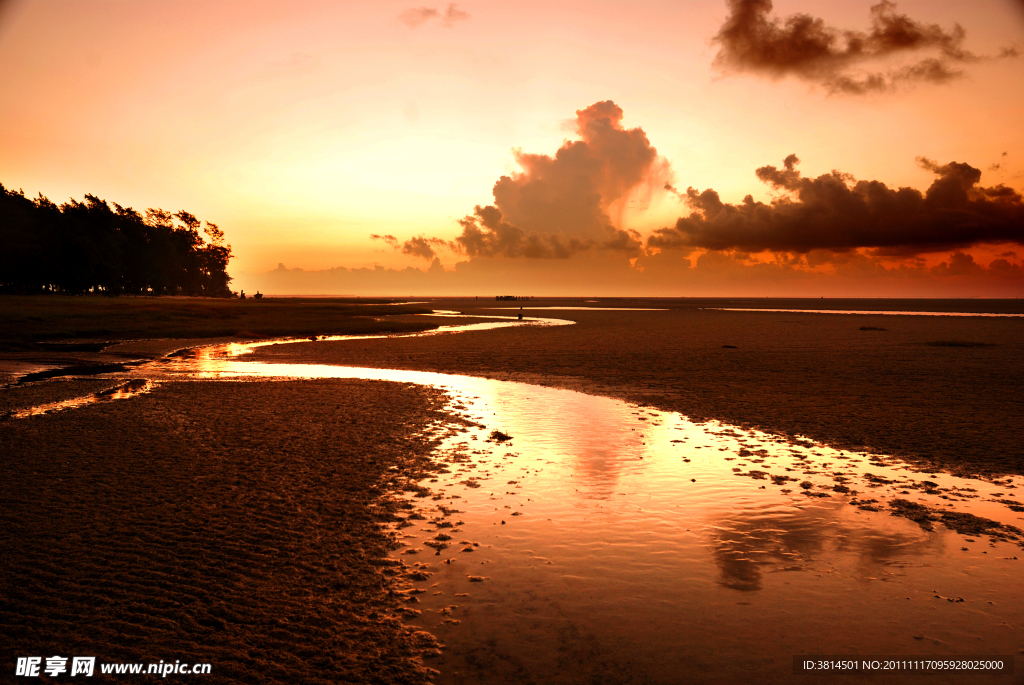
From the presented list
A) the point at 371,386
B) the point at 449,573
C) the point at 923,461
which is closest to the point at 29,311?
the point at 371,386

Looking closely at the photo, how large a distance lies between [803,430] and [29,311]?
2630 inches

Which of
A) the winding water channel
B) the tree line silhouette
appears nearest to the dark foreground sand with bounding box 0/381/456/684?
the winding water channel

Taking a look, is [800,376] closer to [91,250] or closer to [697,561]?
[697,561]

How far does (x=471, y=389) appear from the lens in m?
24.4

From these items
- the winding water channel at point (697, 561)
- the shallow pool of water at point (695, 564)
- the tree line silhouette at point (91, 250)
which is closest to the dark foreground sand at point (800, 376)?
the winding water channel at point (697, 561)

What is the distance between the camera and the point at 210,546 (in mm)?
8414

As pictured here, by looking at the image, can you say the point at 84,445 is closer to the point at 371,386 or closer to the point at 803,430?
the point at 371,386

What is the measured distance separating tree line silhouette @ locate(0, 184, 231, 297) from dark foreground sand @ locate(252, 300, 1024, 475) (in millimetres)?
77282

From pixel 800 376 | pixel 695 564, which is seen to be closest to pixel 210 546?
pixel 695 564

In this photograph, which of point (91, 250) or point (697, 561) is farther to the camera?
point (91, 250)

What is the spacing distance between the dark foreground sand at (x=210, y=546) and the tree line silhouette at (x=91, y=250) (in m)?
96.5

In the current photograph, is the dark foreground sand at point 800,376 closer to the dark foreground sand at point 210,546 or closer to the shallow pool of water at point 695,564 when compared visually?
the shallow pool of water at point 695,564

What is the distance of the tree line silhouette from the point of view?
3477 inches

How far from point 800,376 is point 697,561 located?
22328 millimetres
